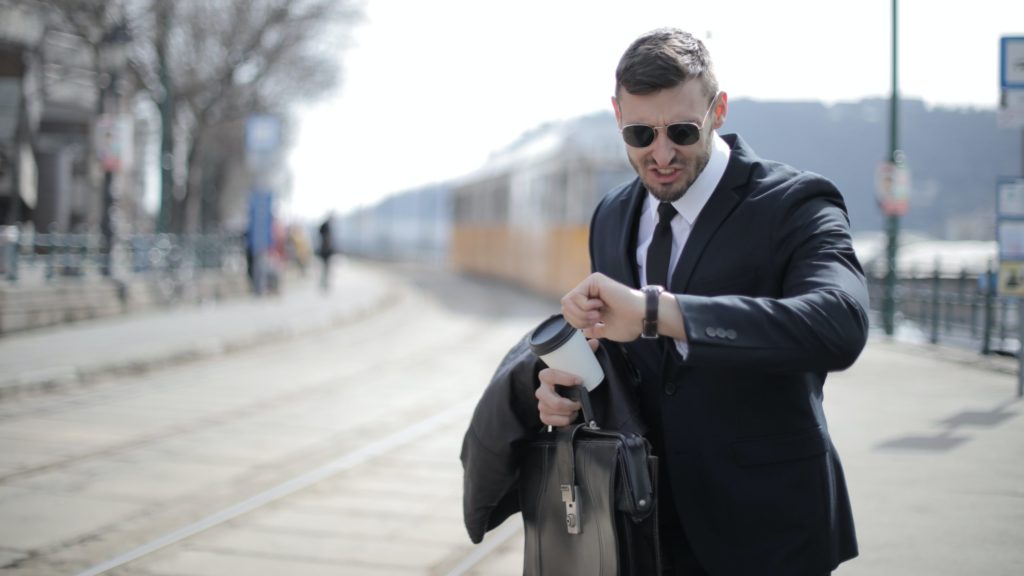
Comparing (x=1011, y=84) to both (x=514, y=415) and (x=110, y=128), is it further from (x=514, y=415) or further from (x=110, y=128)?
(x=110, y=128)

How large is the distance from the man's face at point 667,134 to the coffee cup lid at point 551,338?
34 centimetres

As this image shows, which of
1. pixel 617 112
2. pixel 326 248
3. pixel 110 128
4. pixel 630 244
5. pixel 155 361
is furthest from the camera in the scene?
pixel 326 248

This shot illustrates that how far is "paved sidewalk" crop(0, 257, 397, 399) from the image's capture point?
37.1 ft

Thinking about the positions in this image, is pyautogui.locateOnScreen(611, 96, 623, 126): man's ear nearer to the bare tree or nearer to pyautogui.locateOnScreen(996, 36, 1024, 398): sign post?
pyautogui.locateOnScreen(996, 36, 1024, 398): sign post

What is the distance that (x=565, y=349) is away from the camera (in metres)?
2.12

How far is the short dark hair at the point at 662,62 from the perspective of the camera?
2152mm

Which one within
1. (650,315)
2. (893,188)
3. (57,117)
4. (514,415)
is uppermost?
(57,117)

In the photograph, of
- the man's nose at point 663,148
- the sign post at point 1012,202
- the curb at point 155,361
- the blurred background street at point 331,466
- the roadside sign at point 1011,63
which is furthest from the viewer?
the curb at point 155,361

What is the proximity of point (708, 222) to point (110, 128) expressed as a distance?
16337mm

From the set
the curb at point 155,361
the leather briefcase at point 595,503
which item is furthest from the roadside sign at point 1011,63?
the curb at point 155,361

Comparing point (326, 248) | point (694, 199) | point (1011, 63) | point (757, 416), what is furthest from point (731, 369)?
point (326, 248)

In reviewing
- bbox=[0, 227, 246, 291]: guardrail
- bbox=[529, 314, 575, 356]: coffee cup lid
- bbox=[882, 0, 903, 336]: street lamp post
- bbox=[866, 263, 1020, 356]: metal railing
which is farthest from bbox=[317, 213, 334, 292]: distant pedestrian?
bbox=[529, 314, 575, 356]: coffee cup lid

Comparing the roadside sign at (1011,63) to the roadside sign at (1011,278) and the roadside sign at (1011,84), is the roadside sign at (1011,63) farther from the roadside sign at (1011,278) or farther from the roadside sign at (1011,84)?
the roadside sign at (1011,278)

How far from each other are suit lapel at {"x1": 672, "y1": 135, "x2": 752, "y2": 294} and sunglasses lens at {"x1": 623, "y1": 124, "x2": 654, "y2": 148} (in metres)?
0.17
